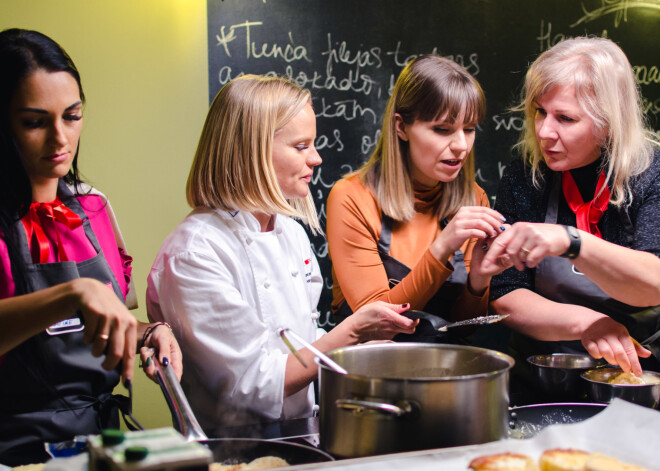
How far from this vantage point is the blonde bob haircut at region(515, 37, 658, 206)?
67.1 inches

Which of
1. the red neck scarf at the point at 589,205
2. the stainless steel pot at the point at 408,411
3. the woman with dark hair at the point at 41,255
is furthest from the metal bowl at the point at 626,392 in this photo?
the woman with dark hair at the point at 41,255

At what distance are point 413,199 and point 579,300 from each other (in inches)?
25.0

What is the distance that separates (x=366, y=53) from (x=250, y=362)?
6.44 ft

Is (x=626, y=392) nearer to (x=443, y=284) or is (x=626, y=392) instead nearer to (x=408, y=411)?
(x=408, y=411)

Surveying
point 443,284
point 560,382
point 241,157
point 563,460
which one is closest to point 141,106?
point 241,157

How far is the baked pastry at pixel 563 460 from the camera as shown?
83 centimetres

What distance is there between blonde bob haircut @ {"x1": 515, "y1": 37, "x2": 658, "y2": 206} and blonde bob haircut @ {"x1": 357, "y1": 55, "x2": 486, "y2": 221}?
27 cm

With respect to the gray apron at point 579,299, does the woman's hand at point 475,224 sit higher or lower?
higher

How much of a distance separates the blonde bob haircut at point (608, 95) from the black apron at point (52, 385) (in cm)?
137

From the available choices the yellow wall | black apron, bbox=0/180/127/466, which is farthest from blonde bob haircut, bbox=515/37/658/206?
the yellow wall

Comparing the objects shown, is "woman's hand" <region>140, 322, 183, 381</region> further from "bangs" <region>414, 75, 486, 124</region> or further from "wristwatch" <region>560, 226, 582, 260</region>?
"bangs" <region>414, 75, 486, 124</region>

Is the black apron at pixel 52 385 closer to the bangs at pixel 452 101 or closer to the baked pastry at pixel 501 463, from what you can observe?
the baked pastry at pixel 501 463

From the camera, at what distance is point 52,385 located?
1349 mm

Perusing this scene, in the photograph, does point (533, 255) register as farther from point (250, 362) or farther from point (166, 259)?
point (166, 259)
